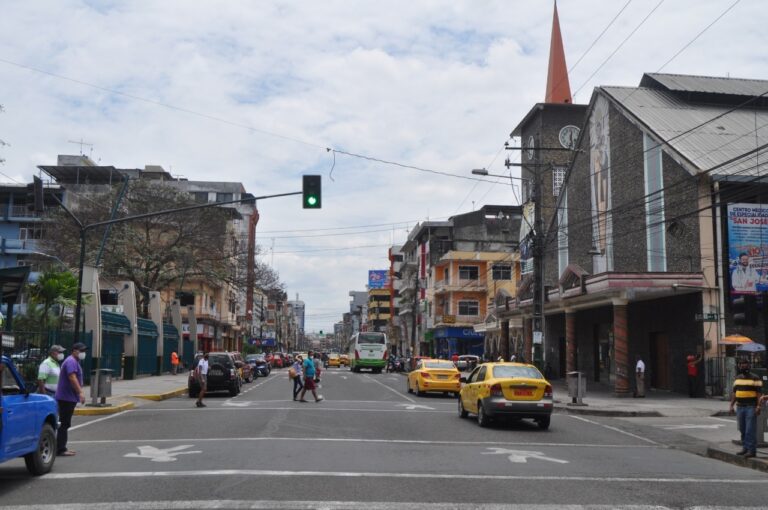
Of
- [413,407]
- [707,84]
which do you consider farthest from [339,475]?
[707,84]

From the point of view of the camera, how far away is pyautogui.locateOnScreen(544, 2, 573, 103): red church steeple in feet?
191

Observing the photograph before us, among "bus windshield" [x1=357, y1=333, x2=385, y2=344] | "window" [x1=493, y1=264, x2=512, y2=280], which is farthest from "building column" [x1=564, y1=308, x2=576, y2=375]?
"window" [x1=493, y1=264, x2=512, y2=280]

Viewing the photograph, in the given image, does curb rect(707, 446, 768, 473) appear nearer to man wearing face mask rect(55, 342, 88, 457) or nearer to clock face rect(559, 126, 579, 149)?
man wearing face mask rect(55, 342, 88, 457)

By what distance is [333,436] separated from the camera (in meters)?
15.6

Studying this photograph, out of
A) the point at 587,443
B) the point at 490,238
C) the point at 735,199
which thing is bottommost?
the point at 587,443

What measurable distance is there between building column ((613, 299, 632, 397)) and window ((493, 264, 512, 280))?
43.9 metres

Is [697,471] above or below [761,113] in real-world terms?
below

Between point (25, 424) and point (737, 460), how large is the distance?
37.0ft

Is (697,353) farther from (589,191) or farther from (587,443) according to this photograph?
(587,443)

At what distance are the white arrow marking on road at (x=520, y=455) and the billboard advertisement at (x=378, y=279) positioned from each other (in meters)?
132

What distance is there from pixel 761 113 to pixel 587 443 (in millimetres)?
28259

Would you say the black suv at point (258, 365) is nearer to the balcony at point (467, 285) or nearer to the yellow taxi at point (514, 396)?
the balcony at point (467, 285)

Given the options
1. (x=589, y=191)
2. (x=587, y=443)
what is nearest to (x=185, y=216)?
(x=589, y=191)

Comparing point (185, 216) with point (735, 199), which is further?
point (185, 216)
